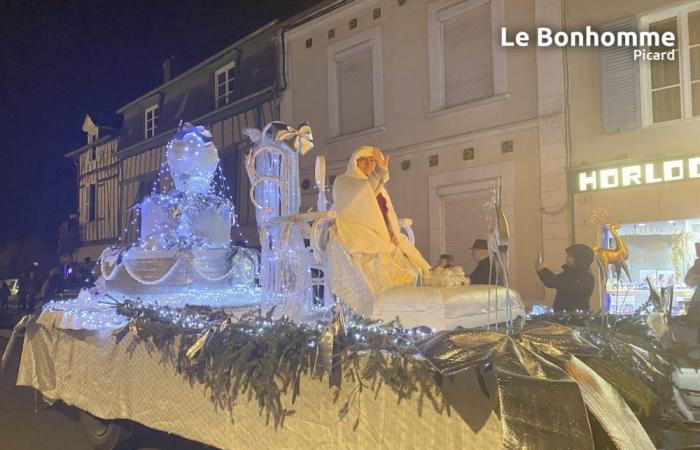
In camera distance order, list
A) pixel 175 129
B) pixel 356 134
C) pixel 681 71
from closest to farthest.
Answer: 1. pixel 681 71
2. pixel 356 134
3. pixel 175 129

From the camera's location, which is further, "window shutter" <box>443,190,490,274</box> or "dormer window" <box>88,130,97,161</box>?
"dormer window" <box>88,130,97,161</box>

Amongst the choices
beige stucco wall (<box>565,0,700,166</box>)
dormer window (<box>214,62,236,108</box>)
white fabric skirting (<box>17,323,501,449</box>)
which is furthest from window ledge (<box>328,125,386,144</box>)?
white fabric skirting (<box>17,323,501,449</box>)

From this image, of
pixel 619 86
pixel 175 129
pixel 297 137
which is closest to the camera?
pixel 297 137

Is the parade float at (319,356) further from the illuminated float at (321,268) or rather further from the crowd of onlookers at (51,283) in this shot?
the crowd of onlookers at (51,283)

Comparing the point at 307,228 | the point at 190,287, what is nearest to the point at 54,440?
the point at 190,287

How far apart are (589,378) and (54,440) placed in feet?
16.5

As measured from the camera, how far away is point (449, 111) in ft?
35.1

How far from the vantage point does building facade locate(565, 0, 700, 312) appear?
800cm

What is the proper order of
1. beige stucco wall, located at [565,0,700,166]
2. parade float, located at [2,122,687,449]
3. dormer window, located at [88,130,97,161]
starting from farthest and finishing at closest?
1. dormer window, located at [88,130,97,161]
2. beige stucco wall, located at [565,0,700,166]
3. parade float, located at [2,122,687,449]

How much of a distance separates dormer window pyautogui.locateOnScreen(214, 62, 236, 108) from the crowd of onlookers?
Result: 6.18 m

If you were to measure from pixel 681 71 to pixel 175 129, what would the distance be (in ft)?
47.5

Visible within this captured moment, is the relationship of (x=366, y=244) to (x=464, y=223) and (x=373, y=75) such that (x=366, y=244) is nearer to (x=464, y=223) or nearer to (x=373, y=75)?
(x=464, y=223)

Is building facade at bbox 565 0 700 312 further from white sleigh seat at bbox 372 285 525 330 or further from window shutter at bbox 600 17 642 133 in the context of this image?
white sleigh seat at bbox 372 285 525 330

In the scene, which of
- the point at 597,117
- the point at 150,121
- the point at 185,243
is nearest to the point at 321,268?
the point at 185,243
